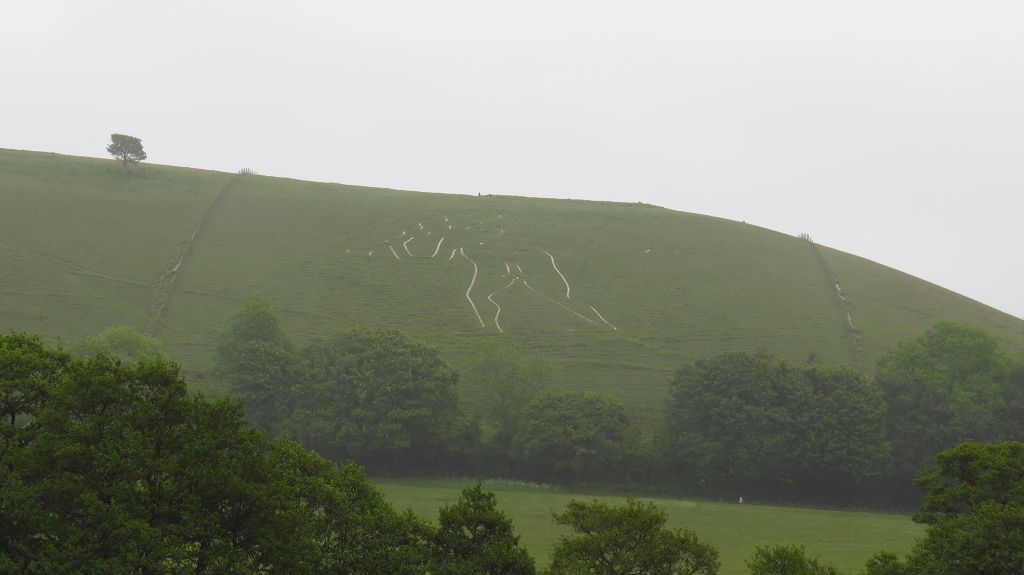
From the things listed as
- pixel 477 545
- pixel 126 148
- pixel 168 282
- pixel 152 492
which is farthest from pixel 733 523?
pixel 126 148

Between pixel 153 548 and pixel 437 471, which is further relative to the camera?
pixel 437 471

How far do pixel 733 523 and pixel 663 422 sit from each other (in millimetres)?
19934

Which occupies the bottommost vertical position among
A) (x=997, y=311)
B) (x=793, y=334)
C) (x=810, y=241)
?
(x=793, y=334)

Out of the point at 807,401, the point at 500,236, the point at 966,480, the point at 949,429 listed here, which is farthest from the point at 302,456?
the point at 500,236

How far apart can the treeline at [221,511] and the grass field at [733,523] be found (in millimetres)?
13715

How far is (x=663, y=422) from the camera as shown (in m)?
70.2

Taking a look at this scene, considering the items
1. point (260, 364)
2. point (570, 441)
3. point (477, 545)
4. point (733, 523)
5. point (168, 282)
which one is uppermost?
point (168, 282)

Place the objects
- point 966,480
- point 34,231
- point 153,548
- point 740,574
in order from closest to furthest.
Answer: point 153,548 → point 966,480 → point 740,574 → point 34,231

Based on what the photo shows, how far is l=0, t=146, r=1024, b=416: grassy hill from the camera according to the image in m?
83.0

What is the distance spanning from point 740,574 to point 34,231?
87298 millimetres

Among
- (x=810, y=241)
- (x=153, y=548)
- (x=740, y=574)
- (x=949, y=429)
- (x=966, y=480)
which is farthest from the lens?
(x=810, y=241)

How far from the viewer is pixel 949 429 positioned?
6469 centimetres

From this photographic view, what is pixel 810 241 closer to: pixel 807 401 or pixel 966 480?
pixel 807 401

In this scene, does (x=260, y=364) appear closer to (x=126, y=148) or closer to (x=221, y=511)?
(x=221, y=511)
